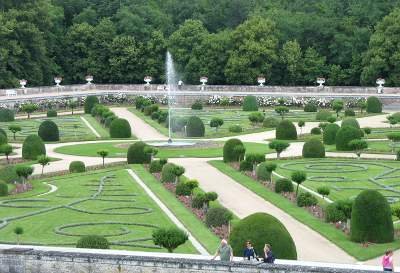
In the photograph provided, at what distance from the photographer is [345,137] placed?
5284 cm

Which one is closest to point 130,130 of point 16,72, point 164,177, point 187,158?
point 187,158

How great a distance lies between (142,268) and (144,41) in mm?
73530

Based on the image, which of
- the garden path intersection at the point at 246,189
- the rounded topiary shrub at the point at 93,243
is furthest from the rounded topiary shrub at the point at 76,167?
the rounded topiary shrub at the point at 93,243

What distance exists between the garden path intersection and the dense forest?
70.0 feet

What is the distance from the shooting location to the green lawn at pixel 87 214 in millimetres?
31766

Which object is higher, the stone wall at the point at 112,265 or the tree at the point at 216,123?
the tree at the point at 216,123

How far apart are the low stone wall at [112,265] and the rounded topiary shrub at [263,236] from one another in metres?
2.44

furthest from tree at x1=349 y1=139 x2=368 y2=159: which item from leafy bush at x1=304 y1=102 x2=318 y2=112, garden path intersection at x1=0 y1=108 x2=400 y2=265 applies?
leafy bush at x1=304 y1=102 x2=318 y2=112

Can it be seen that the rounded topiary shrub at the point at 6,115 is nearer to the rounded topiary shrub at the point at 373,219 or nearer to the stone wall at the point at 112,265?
the rounded topiary shrub at the point at 373,219

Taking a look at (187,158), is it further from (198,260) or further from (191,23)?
(191,23)

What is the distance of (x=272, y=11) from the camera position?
95.9 metres

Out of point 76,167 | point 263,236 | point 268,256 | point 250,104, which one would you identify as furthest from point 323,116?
point 268,256

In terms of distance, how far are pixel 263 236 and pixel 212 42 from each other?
2574 inches

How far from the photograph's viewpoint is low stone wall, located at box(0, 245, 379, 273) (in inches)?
946
